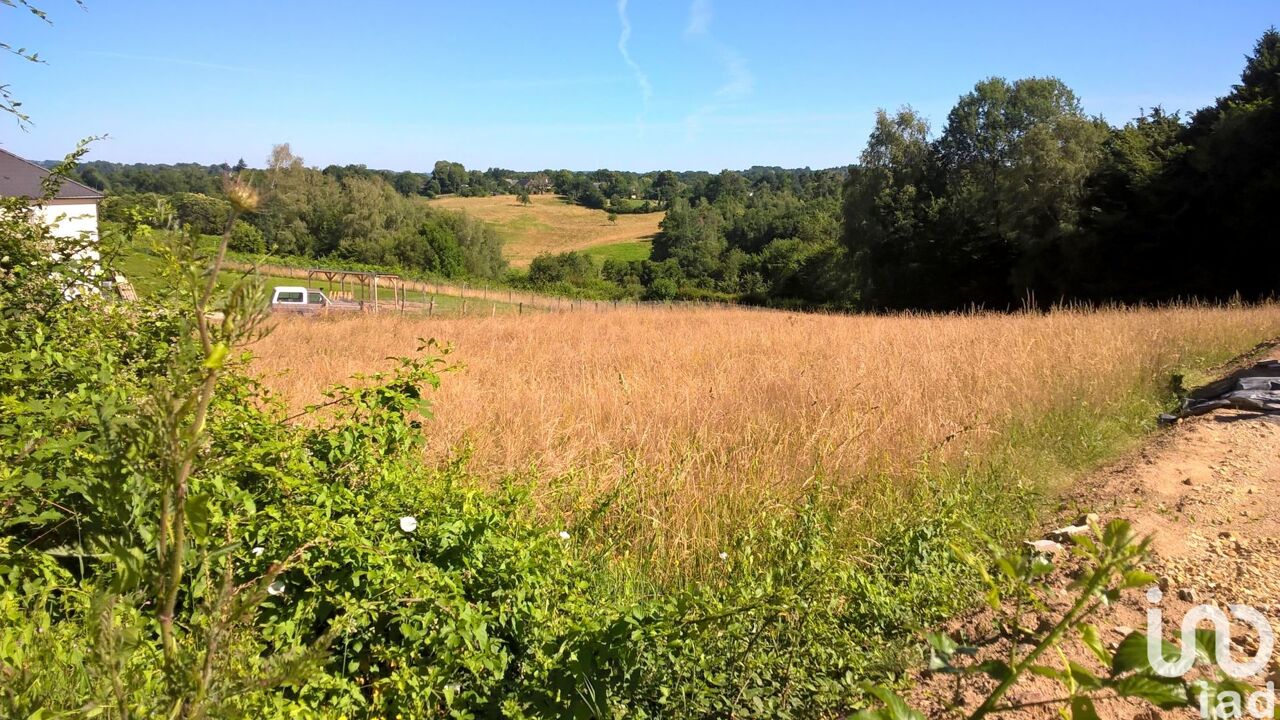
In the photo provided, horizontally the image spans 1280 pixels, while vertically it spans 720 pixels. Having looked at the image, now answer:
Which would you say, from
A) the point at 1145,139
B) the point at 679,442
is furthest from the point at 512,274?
the point at 679,442

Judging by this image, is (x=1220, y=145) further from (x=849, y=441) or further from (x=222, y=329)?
(x=222, y=329)

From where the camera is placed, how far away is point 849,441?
4.84 m

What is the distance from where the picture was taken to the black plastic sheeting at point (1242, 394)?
6340 millimetres

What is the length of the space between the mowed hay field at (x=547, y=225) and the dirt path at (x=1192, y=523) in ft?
253

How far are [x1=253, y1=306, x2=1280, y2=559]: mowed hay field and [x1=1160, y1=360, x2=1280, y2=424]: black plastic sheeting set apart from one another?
38cm

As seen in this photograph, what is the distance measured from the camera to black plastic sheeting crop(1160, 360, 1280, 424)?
6340mm

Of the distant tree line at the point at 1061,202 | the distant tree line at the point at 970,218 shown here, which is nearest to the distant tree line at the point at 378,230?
the distant tree line at the point at 970,218

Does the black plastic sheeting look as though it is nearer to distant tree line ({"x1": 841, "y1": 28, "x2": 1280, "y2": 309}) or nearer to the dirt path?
the dirt path

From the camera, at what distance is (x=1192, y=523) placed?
398cm

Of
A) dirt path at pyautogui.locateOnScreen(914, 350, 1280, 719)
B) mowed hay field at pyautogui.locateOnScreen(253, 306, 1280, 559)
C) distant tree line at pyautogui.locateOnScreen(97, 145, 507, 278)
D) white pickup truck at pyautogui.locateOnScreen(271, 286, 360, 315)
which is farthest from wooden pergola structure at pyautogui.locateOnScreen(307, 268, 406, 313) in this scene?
dirt path at pyautogui.locateOnScreen(914, 350, 1280, 719)

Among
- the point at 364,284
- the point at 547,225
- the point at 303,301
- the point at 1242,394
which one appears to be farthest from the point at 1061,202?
the point at 547,225

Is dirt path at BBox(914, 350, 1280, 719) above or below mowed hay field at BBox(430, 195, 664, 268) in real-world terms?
below

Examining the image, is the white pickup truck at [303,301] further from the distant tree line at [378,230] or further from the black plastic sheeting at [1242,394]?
the distant tree line at [378,230]

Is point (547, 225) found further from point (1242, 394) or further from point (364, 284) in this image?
point (1242, 394)
